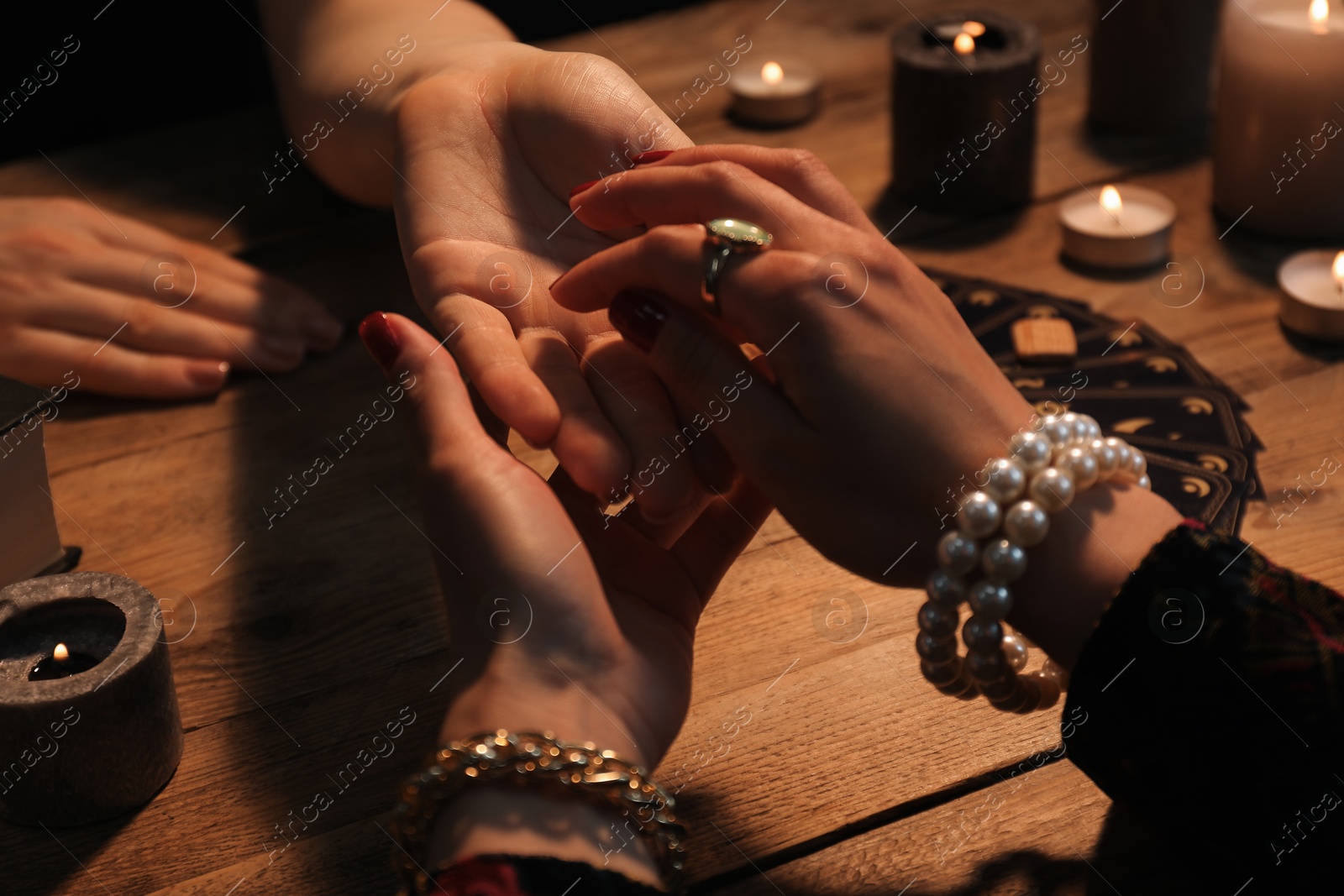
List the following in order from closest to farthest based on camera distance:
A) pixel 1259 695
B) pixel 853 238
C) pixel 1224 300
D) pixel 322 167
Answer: pixel 1259 695
pixel 853 238
pixel 1224 300
pixel 322 167

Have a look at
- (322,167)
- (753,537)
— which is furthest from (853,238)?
(322,167)

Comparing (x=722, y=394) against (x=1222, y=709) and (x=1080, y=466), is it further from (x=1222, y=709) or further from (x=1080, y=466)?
(x=1222, y=709)

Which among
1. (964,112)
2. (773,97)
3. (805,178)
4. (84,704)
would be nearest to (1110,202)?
(964,112)

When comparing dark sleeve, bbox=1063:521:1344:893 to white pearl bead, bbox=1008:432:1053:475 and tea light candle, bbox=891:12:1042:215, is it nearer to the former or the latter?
white pearl bead, bbox=1008:432:1053:475

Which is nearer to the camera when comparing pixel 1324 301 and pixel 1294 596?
pixel 1294 596

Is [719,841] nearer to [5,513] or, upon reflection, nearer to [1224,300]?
[5,513]

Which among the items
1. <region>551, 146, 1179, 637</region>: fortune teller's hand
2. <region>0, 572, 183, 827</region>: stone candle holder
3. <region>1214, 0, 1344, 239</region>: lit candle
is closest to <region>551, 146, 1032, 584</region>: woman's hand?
<region>551, 146, 1179, 637</region>: fortune teller's hand
